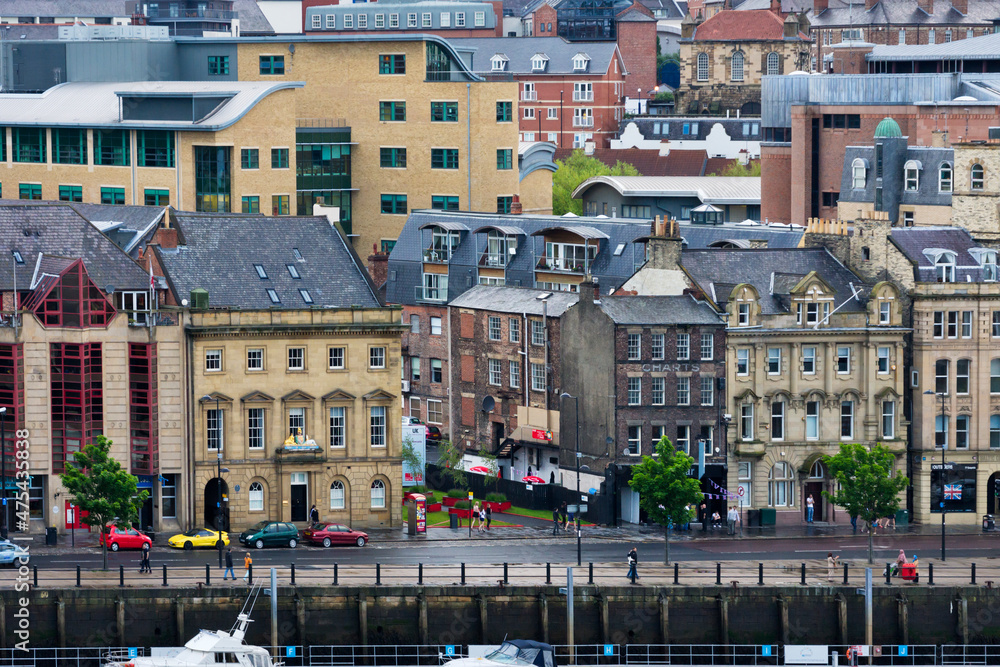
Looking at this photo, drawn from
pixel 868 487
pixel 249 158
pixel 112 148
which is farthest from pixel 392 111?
pixel 868 487

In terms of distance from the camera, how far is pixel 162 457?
112812 millimetres

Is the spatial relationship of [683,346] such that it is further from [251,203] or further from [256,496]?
[251,203]

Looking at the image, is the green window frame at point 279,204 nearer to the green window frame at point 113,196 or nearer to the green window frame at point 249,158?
the green window frame at point 249,158

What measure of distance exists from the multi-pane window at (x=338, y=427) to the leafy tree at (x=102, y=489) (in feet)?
44.4

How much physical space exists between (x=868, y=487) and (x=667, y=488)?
10.1 metres

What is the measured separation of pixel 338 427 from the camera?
115688mm

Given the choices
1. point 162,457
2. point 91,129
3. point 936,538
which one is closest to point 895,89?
point 91,129

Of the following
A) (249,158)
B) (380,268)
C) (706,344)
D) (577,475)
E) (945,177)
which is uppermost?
(249,158)

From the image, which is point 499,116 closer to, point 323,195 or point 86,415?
point 323,195

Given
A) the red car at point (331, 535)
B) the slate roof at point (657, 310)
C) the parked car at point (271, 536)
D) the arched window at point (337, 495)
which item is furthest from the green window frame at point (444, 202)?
the parked car at point (271, 536)

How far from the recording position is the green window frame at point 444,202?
570ft

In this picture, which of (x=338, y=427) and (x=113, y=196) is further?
(x=113, y=196)

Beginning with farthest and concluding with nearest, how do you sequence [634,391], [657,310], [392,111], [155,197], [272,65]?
[272,65]
[392,111]
[155,197]
[657,310]
[634,391]

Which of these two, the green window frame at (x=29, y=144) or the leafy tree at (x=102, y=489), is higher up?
the green window frame at (x=29, y=144)
